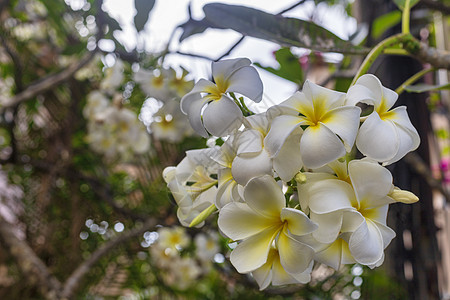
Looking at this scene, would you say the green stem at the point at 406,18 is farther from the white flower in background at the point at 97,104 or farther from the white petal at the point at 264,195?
the white flower in background at the point at 97,104

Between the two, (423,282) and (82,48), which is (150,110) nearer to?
(82,48)

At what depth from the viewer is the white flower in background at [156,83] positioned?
1.77 ft

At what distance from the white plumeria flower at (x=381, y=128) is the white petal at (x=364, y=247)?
3cm

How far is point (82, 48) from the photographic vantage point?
791 millimetres

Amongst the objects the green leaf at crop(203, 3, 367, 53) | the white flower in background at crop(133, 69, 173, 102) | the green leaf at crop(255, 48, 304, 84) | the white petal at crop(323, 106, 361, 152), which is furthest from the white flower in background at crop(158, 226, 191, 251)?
the white petal at crop(323, 106, 361, 152)

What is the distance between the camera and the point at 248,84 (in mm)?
192

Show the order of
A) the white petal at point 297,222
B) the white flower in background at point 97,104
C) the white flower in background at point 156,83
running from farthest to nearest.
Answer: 1. the white flower in background at point 97,104
2. the white flower in background at point 156,83
3. the white petal at point 297,222

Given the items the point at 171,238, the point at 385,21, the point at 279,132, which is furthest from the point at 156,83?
the point at 171,238

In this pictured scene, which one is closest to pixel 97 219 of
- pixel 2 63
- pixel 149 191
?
pixel 149 191

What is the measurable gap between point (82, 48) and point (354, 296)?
0.66 meters

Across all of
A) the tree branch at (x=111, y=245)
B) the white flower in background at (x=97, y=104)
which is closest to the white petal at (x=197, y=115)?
the tree branch at (x=111, y=245)

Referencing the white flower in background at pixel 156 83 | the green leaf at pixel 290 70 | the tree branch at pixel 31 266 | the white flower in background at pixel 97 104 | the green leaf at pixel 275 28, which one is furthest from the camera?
the white flower in background at pixel 97 104

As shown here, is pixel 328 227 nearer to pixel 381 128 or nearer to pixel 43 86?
pixel 381 128

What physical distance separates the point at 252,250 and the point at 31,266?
645 millimetres
